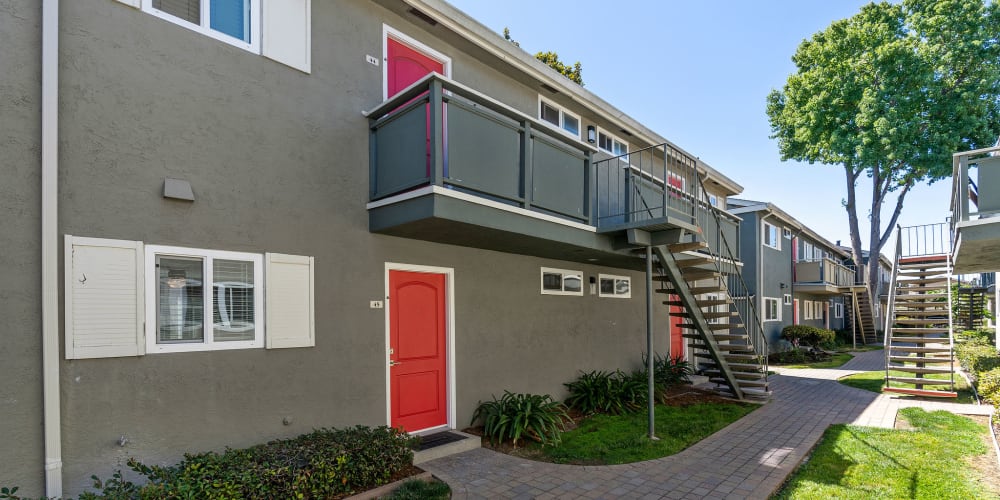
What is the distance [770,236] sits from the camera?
66.3ft

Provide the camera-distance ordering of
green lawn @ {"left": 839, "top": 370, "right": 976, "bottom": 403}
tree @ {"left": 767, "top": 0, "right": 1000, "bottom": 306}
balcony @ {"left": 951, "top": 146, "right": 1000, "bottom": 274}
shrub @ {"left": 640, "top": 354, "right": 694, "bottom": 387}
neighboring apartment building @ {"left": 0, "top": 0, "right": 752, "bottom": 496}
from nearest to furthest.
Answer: neighboring apartment building @ {"left": 0, "top": 0, "right": 752, "bottom": 496} < balcony @ {"left": 951, "top": 146, "right": 1000, "bottom": 274} < green lawn @ {"left": 839, "top": 370, "right": 976, "bottom": 403} < shrub @ {"left": 640, "top": 354, "right": 694, "bottom": 387} < tree @ {"left": 767, "top": 0, "right": 1000, "bottom": 306}

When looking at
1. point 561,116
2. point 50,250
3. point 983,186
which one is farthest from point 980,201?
point 50,250

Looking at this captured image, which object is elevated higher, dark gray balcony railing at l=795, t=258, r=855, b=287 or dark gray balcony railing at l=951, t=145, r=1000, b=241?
dark gray balcony railing at l=951, t=145, r=1000, b=241

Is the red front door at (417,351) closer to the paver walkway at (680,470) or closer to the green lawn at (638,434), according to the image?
the paver walkway at (680,470)

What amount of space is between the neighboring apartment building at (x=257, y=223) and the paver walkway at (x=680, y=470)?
4.58ft

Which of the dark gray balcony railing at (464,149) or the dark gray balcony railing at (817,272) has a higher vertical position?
the dark gray balcony railing at (464,149)

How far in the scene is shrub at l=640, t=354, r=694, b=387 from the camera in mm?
11195

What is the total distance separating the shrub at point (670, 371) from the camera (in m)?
11.2

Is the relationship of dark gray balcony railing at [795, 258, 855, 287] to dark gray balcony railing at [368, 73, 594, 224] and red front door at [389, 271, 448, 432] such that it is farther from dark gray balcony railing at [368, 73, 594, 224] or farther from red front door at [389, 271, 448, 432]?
red front door at [389, 271, 448, 432]

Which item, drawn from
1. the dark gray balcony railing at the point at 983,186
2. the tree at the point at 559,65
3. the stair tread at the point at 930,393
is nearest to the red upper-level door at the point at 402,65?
the dark gray balcony railing at the point at 983,186

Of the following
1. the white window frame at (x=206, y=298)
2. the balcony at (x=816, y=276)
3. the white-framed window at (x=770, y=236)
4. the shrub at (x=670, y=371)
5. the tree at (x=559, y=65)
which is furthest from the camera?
the balcony at (x=816, y=276)

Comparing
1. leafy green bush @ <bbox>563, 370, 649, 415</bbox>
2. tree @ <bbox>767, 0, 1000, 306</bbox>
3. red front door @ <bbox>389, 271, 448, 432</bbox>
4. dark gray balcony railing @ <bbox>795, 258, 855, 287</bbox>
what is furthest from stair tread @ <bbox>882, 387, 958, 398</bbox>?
tree @ <bbox>767, 0, 1000, 306</bbox>

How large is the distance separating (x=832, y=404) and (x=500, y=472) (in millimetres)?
8042

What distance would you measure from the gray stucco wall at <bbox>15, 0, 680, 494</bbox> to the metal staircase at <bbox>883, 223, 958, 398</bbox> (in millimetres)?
10362
